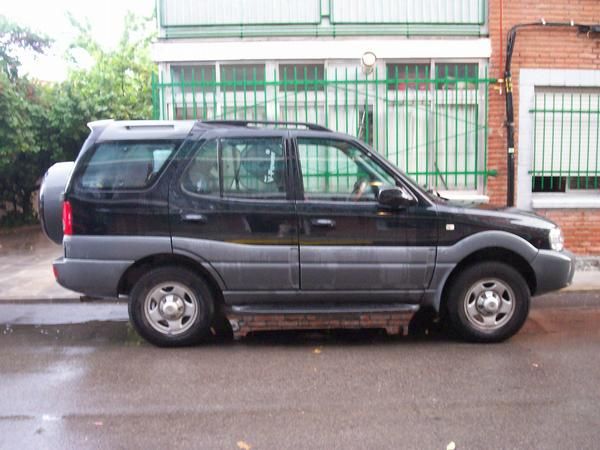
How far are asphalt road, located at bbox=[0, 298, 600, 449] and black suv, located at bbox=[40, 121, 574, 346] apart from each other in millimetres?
407

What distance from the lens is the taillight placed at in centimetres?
559

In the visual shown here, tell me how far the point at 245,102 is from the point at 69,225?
4144 millimetres

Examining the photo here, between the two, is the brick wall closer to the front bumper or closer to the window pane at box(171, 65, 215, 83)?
the front bumper

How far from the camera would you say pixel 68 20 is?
32656 mm

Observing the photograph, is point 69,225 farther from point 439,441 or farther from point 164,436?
point 439,441

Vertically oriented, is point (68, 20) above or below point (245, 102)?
above

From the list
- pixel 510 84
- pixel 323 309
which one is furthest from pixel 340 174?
pixel 510 84

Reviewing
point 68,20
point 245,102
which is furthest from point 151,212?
point 68,20

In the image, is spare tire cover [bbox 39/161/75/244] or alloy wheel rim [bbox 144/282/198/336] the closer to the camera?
alloy wheel rim [bbox 144/282/198/336]

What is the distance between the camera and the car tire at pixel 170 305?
5621 millimetres

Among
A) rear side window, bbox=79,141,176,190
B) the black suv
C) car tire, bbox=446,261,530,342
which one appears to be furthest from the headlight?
rear side window, bbox=79,141,176,190

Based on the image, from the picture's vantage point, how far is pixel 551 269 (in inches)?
225

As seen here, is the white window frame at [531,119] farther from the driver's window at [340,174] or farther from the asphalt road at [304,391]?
the driver's window at [340,174]

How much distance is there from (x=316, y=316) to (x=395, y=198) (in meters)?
1.26
